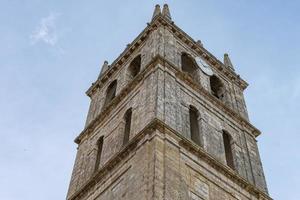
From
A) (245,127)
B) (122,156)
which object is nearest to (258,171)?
(245,127)

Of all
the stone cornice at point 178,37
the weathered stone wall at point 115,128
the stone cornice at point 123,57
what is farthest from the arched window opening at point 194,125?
the stone cornice at point 123,57

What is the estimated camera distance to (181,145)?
69.5ft

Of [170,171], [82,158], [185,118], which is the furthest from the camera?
[82,158]

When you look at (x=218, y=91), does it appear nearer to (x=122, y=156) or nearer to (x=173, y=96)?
(x=173, y=96)

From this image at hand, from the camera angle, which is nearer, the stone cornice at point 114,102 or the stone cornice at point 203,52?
the stone cornice at point 114,102

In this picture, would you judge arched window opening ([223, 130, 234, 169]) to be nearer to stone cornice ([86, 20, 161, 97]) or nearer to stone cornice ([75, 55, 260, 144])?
stone cornice ([75, 55, 260, 144])

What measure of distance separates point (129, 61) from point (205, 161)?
38.1 feet

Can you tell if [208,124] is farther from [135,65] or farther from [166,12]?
[166,12]

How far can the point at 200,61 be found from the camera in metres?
31.5

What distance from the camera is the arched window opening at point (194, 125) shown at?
23914 millimetres

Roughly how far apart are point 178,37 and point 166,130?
11.7 meters

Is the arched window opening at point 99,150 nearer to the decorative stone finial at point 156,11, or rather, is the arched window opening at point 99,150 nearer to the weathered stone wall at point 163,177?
the weathered stone wall at point 163,177

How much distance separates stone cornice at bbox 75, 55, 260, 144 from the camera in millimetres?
26219

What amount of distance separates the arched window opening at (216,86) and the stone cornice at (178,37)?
0.96 metres
